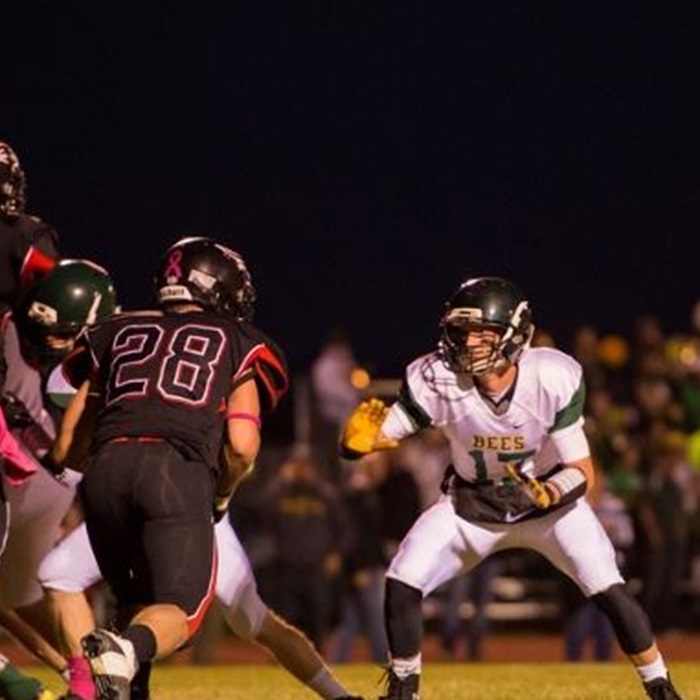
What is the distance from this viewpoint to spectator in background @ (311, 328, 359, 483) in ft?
56.3

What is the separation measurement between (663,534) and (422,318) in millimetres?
9984

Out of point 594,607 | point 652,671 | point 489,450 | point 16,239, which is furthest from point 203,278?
point 594,607

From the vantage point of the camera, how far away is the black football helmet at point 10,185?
8.06m

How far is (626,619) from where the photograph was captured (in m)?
7.96

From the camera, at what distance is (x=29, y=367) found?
865cm

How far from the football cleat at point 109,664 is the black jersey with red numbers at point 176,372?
76cm

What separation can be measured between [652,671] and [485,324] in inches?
56.4

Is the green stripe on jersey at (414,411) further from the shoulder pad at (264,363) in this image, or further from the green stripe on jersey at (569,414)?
the shoulder pad at (264,363)

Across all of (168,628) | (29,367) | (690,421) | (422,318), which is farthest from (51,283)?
(422,318)

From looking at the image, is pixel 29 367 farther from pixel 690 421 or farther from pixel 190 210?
pixel 190 210

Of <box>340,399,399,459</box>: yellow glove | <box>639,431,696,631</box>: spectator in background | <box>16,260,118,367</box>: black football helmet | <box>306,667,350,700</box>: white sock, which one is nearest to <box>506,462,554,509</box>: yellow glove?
<box>340,399,399,459</box>: yellow glove

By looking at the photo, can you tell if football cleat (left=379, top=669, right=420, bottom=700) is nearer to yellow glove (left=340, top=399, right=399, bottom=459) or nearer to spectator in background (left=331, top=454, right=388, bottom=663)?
yellow glove (left=340, top=399, right=399, bottom=459)

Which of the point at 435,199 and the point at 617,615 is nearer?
the point at 617,615

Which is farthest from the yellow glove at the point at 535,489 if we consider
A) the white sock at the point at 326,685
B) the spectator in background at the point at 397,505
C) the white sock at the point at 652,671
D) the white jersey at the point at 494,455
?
the spectator in background at the point at 397,505
